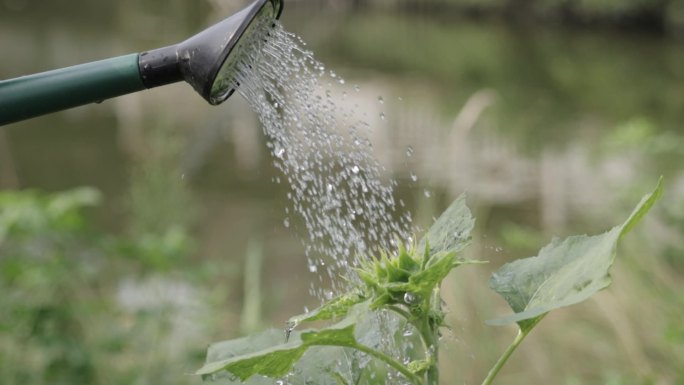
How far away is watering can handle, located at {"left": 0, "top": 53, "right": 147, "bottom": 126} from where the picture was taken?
0.72 metres

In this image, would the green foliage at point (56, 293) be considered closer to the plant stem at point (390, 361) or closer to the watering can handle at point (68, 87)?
the watering can handle at point (68, 87)

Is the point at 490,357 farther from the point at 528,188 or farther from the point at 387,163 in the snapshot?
the point at 528,188

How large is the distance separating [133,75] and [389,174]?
22.9 feet

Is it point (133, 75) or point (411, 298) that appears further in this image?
point (133, 75)

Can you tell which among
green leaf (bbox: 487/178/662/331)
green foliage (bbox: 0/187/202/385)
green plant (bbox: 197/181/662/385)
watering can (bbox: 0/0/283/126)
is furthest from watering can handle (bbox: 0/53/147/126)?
green foliage (bbox: 0/187/202/385)

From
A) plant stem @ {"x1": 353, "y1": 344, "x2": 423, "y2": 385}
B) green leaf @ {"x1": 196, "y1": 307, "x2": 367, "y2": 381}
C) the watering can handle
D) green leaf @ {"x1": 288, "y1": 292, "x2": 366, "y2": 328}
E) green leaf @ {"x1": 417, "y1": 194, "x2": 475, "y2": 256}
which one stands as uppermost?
the watering can handle

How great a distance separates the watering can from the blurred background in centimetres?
33

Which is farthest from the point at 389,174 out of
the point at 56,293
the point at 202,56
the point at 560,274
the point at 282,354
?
the point at 282,354

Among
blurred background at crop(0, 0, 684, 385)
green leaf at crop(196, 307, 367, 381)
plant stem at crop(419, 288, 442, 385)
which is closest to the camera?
green leaf at crop(196, 307, 367, 381)

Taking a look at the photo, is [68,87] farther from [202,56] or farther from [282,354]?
[282,354]

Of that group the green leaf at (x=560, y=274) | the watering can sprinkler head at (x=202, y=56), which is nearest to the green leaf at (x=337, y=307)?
the green leaf at (x=560, y=274)

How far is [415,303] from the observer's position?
2.00 ft

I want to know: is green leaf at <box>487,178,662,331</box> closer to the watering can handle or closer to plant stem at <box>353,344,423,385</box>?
plant stem at <box>353,344,423,385</box>

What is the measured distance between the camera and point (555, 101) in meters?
14.5
